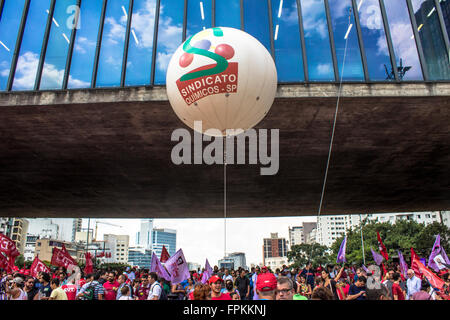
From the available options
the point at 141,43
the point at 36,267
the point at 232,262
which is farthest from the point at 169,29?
the point at 232,262

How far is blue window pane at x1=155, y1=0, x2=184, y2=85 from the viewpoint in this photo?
1206 cm

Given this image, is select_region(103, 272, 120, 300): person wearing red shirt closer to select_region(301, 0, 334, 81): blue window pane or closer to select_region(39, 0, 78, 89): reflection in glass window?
select_region(39, 0, 78, 89): reflection in glass window

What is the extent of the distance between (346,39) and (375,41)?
1041 mm

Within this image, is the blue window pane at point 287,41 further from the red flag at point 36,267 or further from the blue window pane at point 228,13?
the red flag at point 36,267

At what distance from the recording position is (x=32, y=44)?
12.5 metres

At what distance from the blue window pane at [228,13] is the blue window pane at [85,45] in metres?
4.71

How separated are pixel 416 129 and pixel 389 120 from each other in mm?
1566

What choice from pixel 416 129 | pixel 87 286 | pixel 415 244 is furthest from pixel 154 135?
pixel 415 244

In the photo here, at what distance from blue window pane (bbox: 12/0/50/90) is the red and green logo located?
31.0 ft

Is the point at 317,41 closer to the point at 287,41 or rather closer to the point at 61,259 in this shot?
the point at 287,41

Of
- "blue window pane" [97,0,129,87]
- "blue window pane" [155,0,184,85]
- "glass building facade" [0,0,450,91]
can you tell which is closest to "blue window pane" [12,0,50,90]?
"glass building facade" [0,0,450,91]

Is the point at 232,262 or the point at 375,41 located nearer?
the point at 375,41

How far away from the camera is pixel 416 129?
12602mm
